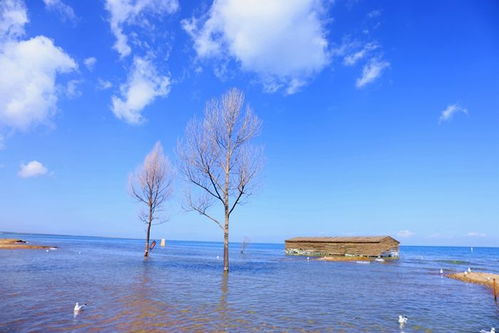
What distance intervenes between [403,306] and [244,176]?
1267 centimetres

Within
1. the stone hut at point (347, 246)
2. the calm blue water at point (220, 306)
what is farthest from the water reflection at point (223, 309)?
the stone hut at point (347, 246)

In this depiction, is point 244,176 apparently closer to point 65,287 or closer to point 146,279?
point 146,279

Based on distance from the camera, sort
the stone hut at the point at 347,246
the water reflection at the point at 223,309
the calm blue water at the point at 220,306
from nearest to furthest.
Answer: the calm blue water at the point at 220,306
the water reflection at the point at 223,309
the stone hut at the point at 347,246

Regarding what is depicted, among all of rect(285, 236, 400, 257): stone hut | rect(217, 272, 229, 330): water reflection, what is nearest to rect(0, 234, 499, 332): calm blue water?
rect(217, 272, 229, 330): water reflection

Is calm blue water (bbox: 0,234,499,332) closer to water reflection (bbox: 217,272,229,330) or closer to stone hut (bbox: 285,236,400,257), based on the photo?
water reflection (bbox: 217,272,229,330)

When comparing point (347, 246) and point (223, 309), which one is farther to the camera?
point (347, 246)

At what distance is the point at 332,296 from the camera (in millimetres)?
16594

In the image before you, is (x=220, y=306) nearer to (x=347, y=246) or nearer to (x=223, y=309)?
(x=223, y=309)

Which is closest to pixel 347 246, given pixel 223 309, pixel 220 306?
pixel 220 306

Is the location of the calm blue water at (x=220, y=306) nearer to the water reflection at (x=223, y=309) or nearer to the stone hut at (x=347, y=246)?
the water reflection at (x=223, y=309)

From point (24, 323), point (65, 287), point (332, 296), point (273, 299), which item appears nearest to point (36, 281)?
point (65, 287)

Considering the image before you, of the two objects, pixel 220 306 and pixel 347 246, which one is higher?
pixel 347 246

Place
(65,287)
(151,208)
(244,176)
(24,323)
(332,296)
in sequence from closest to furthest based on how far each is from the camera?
(24,323) < (65,287) < (332,296) < (244,176) < (151,208)

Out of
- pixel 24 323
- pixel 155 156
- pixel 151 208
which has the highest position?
pixel 155 156
